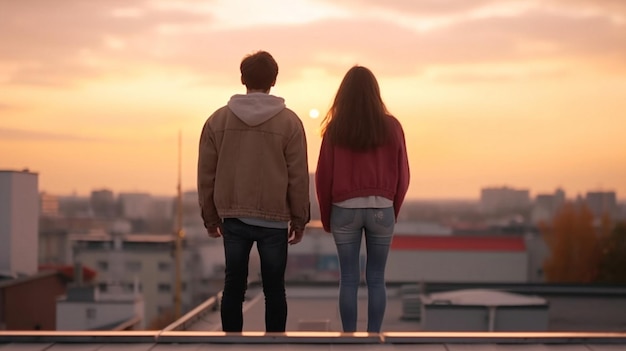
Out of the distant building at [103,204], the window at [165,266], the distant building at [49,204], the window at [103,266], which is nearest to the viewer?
the window at [165,266]

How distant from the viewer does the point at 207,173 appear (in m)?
5.46

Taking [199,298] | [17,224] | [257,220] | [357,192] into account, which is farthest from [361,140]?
[199,298]

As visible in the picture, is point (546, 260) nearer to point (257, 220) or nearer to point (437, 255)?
point (437, 255)

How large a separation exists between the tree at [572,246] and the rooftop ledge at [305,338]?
178 ft

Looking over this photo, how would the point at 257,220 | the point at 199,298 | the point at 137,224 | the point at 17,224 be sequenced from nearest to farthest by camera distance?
the point at 257,220, the point at 17,224, the point at 199,298, the point at 137,224

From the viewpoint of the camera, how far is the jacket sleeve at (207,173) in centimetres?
546

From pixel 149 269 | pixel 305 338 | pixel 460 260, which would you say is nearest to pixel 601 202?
pixel 460 260

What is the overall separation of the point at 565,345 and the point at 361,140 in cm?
148

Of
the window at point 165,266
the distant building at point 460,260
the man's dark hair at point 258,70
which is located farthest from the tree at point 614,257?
the man's dark hair at point 258,70


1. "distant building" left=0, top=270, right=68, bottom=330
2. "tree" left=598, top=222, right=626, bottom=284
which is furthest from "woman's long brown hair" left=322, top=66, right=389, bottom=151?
"tree" left=598, top=222, right=626, bottom=284

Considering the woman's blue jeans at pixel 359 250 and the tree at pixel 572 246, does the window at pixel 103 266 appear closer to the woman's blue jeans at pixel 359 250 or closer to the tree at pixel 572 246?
the tree at pixel 572 246

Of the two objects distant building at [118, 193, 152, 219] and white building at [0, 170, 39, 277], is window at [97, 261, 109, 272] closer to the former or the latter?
distant building at [118, 193, 152, 219]

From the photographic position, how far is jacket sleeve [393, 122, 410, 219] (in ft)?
18.5

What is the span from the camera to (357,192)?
5551mm
